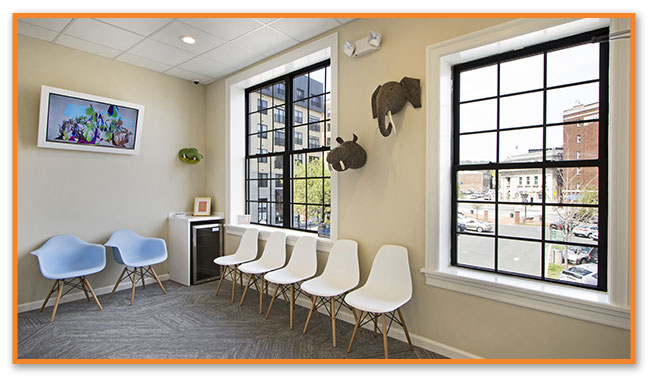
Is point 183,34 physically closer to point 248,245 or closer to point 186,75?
point 186,75

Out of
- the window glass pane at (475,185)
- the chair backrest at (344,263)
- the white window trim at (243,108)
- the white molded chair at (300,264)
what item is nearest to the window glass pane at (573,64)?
the window glass pane at (475,185)

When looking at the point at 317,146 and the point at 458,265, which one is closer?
the point at 458,265

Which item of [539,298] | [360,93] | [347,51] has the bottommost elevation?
[539,298]

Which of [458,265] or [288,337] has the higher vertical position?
[458,265]

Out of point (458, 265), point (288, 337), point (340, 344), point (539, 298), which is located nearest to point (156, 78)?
point (288, 337)

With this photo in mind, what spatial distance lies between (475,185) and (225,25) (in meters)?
2.85

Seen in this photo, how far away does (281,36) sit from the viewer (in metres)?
3.32

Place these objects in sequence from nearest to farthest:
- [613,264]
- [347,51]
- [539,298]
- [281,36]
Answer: [613,264]
[539,298]
[347,51]
[281,36]

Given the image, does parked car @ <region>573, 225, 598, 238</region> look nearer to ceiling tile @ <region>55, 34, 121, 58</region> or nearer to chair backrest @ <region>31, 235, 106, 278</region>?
chair backrest @ <region>31, 235, 106, 278</region>

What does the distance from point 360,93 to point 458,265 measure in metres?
1.83

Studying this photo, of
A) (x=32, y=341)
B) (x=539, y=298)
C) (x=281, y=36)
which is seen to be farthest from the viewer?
(x=281, y=36)

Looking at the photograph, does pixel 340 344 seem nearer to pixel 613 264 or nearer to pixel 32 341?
pixel 613 264

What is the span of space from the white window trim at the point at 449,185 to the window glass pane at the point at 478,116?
0.43 feet

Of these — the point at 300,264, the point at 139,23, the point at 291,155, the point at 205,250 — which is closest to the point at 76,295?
the point at 205,250
